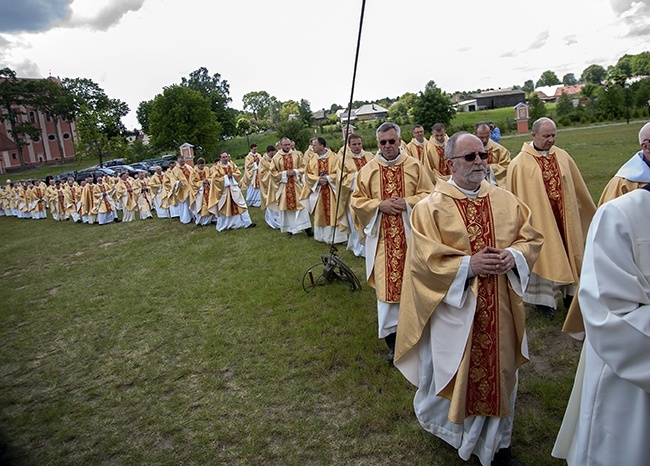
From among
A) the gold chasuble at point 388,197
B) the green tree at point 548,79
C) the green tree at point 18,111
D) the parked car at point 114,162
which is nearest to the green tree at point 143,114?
the green tree at point 18,111

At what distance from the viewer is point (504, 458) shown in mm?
3209

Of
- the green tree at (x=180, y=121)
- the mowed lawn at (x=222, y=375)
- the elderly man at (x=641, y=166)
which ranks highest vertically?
the green tree at (x=180, y=121)

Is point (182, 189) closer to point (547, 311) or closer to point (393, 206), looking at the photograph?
point (393, 206)

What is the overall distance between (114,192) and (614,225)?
2028cm

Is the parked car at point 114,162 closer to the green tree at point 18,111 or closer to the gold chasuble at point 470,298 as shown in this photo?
the green tree at point 18,111

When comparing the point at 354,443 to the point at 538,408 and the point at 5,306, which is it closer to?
the point at 538,408

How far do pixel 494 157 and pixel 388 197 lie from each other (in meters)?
4.18

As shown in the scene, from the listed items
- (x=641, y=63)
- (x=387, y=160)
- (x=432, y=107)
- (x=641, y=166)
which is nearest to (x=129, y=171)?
(x=432, y=107)

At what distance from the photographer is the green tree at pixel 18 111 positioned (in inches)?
1844

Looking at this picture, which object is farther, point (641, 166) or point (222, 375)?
point (222, 375)

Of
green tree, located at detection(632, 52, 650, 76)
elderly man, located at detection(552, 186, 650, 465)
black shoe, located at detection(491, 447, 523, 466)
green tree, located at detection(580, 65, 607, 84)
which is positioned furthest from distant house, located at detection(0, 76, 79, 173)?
green tree, located at detection(580, 65, 607, 84)

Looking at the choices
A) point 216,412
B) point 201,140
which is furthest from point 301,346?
point 201,140

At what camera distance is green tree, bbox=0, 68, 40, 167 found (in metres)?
46.8

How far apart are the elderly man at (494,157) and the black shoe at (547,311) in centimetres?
243
